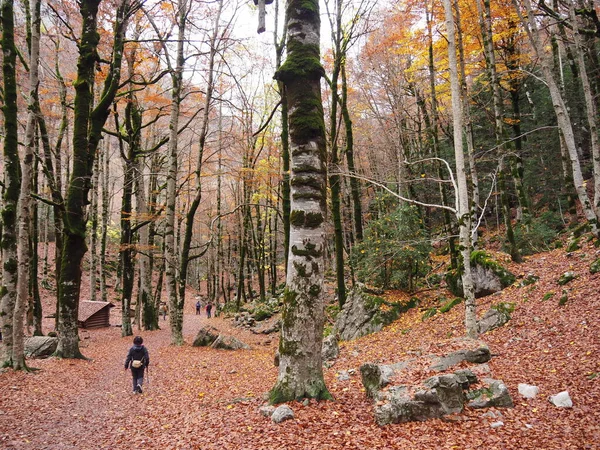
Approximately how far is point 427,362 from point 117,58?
11.8 m

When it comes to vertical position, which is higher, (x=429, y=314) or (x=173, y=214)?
(x=173, y=214)

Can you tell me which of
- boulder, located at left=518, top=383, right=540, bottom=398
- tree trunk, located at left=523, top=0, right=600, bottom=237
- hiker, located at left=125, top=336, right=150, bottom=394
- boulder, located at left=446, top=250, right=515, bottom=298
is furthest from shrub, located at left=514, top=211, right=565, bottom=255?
hiker, located at left=125, top=336, right=150, bottom=394

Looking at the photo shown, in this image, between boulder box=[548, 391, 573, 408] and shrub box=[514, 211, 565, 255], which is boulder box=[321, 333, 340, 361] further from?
shrub box=[514, 211, 565, 255]

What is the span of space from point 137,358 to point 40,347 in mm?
4741

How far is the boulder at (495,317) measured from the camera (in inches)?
326

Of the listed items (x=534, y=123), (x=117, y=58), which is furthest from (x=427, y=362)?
(x=534, y=123)

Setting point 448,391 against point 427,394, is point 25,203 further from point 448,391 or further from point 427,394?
point 448,391

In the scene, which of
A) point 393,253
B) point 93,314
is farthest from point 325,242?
point 93,314

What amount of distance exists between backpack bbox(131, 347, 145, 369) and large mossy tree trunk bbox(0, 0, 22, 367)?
2998mm

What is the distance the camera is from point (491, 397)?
15.2ft

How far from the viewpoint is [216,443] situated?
165 inches

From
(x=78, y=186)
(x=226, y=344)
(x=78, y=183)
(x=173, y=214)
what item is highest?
(x=78, y=183)

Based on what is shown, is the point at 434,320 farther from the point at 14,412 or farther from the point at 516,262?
the point at 14,412

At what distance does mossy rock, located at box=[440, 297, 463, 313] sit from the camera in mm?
10969
